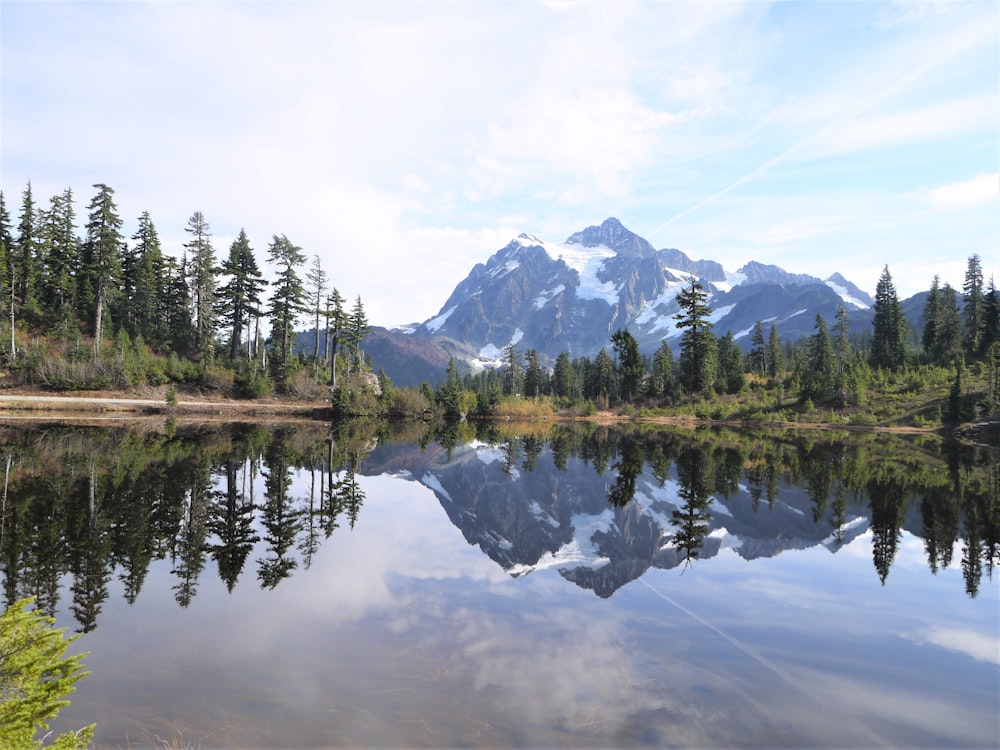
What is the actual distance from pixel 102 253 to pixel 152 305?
34.1ft

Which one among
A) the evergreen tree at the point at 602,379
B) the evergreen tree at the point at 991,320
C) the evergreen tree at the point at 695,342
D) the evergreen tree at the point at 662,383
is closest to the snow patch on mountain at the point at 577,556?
the evergreen tree at the point at 695,342

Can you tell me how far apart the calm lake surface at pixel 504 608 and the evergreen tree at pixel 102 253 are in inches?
1819

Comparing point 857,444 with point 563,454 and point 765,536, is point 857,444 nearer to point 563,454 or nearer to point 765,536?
point 563,454

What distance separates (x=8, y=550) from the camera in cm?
1103

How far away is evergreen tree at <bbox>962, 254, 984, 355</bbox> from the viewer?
272 ft

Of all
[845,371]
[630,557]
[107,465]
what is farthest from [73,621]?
[845,371]

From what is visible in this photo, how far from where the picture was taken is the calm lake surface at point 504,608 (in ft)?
21.7

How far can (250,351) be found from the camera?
219ft

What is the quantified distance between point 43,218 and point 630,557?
82496 millimetres

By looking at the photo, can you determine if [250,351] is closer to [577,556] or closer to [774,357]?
[577,556]

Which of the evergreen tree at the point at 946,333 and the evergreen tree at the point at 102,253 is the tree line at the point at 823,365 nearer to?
the evergreen tree at the point at 946,333

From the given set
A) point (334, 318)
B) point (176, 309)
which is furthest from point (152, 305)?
point (334, 318)

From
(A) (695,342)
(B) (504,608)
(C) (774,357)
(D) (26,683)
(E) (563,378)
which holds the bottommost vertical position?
(B) (504,608)

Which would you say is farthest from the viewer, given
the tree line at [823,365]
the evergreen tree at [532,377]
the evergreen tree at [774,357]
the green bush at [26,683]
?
the evergreen tree at [532,377]
